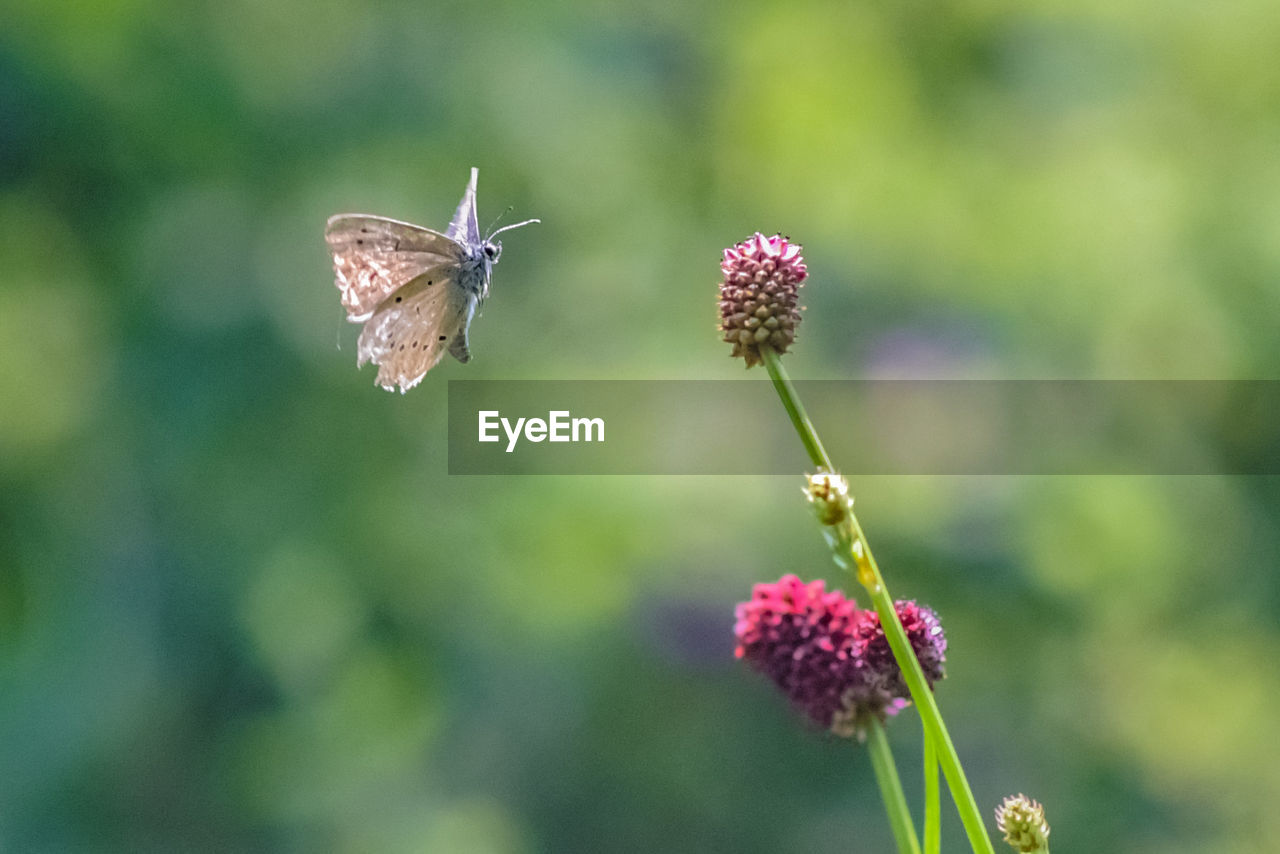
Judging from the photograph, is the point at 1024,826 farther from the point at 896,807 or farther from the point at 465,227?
the point at 465,227

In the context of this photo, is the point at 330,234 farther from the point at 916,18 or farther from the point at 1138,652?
the point at 916,18

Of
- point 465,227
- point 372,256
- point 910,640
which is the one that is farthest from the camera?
point 465,227

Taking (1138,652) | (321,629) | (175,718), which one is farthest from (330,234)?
(1138,652)

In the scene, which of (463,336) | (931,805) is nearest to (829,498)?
(931,805)

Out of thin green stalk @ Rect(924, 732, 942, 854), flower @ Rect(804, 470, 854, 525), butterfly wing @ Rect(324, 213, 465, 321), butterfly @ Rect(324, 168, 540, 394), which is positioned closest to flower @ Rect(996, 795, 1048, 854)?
thin green stalk @ Rect(924, 732, 942, 854)

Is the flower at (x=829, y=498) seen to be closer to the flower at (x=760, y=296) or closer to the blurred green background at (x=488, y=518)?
the flower at (x=760, y=296)

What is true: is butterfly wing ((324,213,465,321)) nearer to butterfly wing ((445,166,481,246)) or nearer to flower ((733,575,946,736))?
butterfly wing ((445,166,481,246))
